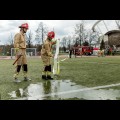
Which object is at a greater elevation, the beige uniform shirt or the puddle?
the beige uniform shirt

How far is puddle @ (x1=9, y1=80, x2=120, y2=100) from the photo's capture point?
7594 millimetres

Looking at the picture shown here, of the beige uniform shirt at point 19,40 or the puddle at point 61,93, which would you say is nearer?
the puddle at point 61,93

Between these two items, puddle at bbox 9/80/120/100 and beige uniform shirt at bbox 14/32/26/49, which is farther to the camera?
beige uniform shirt at bbox 14/32/26/49

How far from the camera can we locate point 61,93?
822 centimetres

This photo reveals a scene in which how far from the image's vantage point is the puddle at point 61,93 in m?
7.59

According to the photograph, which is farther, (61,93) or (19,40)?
(19,40)

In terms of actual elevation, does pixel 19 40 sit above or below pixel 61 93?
above

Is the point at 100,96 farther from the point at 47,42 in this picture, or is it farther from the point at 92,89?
the point at 47,42

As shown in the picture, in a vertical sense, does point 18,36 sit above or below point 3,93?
above

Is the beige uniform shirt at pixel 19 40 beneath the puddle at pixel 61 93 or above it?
above
